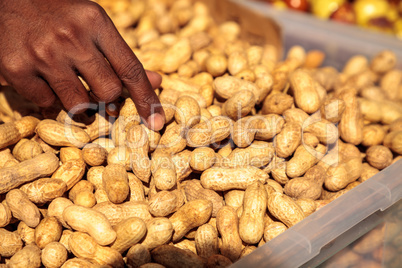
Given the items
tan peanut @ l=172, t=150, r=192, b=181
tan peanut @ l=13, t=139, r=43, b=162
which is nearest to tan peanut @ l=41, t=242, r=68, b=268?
tan peanut @ l=13, t=139, r=43, b=162

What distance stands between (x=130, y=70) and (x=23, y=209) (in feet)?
2.21

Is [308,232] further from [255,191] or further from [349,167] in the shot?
[349,167]

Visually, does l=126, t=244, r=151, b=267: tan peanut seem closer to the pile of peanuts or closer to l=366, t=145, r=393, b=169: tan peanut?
the pile of peanuts

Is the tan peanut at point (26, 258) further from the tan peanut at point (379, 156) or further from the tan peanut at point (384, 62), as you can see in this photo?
the tan peanut at point (384, 62)

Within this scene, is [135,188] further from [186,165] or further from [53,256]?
[53,256]

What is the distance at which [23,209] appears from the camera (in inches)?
56.2

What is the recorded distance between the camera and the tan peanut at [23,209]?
4.68 feet

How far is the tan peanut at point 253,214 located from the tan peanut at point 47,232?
702 millimetres

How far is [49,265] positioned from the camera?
4.38 ft

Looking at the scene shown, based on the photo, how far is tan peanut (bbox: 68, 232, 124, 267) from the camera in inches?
52.6

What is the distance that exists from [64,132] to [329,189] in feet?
4.00

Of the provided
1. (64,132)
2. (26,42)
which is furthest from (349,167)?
(26,42)

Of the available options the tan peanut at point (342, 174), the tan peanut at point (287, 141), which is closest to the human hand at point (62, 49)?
the tan peanut at point (287, 141)

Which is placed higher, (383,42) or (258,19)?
(258,19)
